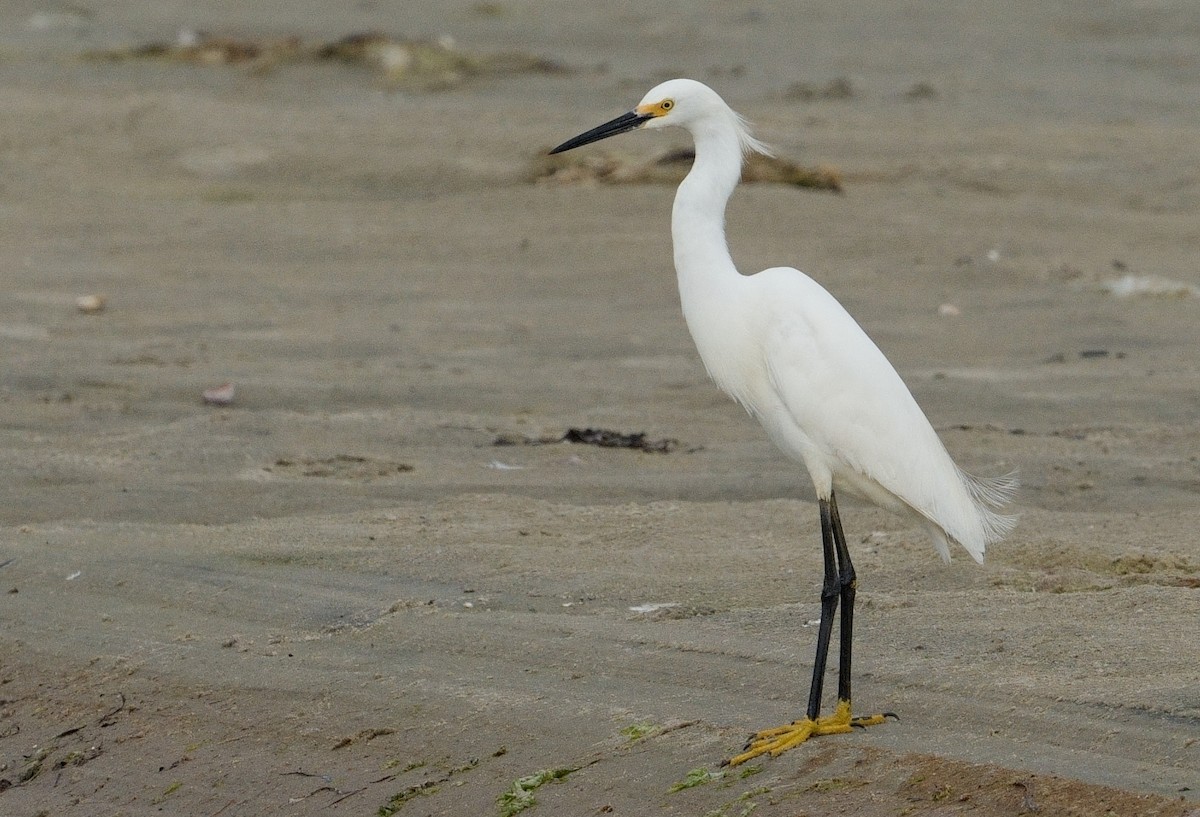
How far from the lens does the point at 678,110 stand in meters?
4.72

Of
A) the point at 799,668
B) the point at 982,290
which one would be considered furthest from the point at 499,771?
the point at 982,290

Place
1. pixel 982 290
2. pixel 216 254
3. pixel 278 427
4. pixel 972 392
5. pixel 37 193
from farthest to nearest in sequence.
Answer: pixel 37 193
pixel 216 254
pixel 982 290
pixel 972 392
pixel 278 427

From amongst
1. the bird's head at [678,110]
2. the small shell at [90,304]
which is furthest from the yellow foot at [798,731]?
the small shell at [90,304]

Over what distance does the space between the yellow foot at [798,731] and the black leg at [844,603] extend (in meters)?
0.06

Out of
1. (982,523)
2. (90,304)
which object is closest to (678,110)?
(982,523)

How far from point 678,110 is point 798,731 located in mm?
1703

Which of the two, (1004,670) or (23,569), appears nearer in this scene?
(1004,670)

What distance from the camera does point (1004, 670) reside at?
4.41m

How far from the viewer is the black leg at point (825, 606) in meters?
4.16

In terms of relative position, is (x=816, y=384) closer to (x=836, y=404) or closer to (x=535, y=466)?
(x=836, y=404)

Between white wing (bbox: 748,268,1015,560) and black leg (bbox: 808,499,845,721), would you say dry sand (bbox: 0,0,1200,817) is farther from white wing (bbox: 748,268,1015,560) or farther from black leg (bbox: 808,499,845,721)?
white wing (bbox: 748,268,1015,560)

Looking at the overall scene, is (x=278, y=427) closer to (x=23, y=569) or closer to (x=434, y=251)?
(x=23, y=569)

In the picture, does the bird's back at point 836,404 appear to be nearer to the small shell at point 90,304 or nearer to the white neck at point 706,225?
the white neck at point 706,225

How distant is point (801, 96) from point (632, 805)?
1158 cm
